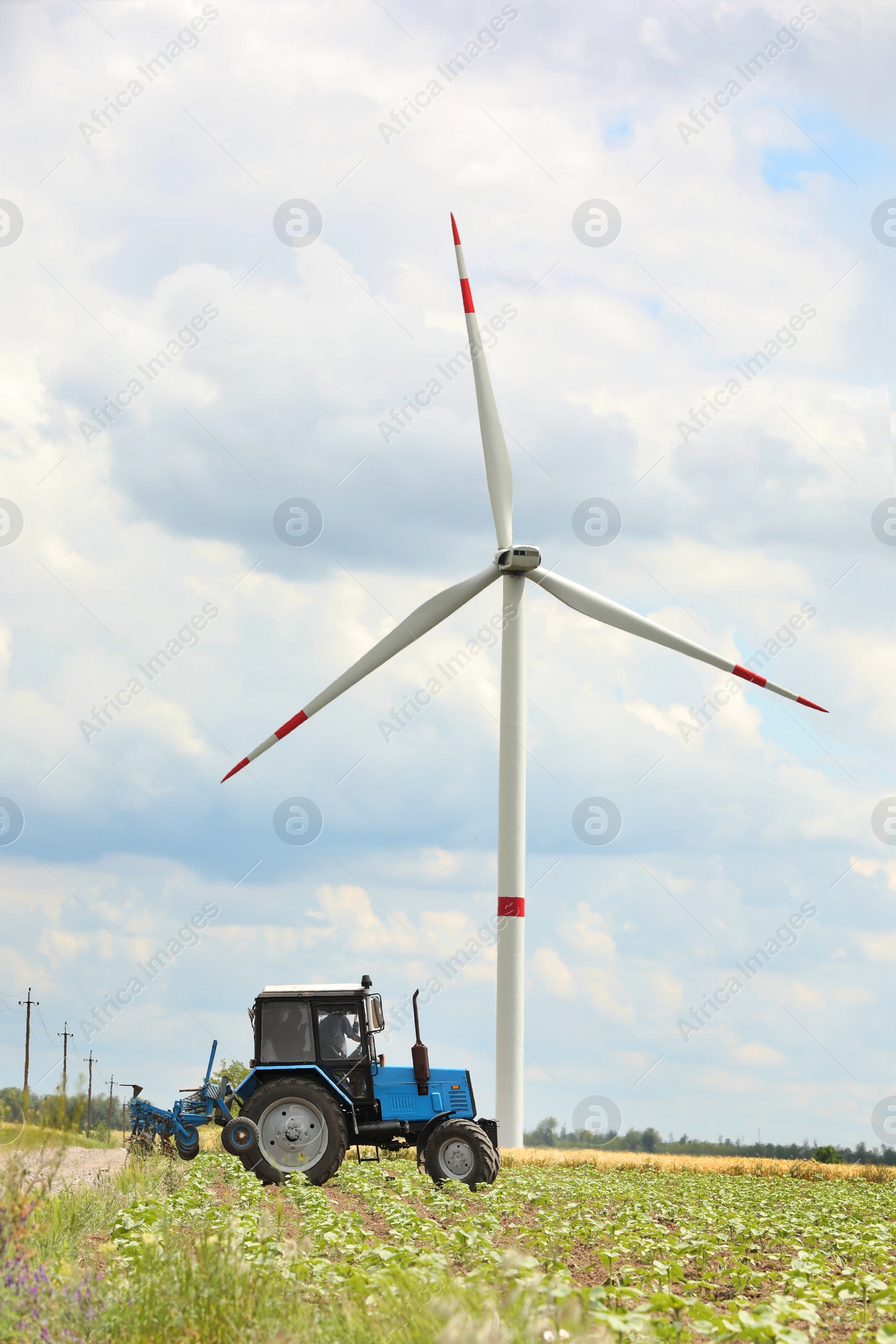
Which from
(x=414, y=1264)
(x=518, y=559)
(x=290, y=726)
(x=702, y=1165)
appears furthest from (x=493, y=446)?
(x=414, y=1264)

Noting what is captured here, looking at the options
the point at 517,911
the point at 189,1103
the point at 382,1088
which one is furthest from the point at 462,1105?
the point at 517,911

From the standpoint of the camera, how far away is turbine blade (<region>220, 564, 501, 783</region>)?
3053cm

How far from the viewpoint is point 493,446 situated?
1330 inches

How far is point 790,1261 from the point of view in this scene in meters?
11.6

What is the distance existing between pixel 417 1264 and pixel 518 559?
24582 millimetres

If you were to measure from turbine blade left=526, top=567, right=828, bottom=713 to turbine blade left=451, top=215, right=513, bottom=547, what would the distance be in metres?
1.78

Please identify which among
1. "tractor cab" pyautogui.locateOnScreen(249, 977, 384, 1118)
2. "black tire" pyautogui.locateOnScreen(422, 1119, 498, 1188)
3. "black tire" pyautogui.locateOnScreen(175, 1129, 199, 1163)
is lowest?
"black tire" pyautogui.locateOnScreen(175, 1129, 199, 1163)

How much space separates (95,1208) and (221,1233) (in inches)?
173

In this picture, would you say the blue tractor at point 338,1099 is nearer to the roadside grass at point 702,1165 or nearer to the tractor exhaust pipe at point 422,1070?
the tractor exhaust pipe at point 422,1070

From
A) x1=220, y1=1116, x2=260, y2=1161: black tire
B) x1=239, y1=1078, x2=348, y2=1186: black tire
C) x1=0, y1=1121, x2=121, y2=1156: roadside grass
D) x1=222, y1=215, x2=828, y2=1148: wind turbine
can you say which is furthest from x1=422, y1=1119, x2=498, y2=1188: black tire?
x1=222, y1=215, x2=828, y2=1148: wind turbine

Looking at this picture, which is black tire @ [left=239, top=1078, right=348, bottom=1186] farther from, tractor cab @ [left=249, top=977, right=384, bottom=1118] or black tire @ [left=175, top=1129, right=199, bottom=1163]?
black tire @ [left=175, top=1129, right=199, bottom=1163]

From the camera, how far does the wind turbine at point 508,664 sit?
30141 millimetres

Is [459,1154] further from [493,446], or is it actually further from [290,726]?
[493,446]

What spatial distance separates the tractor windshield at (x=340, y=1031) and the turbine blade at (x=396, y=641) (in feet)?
43.4
